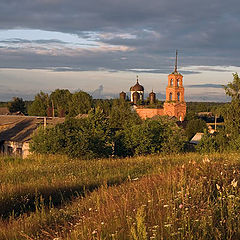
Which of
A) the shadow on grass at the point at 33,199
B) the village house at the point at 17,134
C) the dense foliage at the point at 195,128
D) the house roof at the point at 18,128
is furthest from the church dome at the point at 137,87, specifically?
the shadow on grass at the point at 33,199

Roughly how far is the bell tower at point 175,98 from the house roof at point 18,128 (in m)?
50.3

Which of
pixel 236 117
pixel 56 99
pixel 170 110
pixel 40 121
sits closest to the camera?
pixel 236 117

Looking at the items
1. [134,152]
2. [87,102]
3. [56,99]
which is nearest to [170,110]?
[87,102]

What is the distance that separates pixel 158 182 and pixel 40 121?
31.4 meters

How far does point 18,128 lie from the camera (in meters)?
34.7

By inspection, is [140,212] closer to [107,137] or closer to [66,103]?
[107,137]

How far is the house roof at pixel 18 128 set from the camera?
1273 inches

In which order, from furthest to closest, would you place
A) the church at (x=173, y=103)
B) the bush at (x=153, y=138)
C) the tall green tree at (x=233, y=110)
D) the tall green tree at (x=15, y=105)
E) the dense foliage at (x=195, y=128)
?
the tall green tree at (x=15, y=105) < the church at (x=173, y=103) < the dense foliage at (x=195, y=128) < the tall green tree at (x=233, y=110) < the bush at (x=153, y=138)

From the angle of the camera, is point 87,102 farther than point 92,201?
Yes

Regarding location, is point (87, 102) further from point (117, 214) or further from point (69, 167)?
point (117, 214)

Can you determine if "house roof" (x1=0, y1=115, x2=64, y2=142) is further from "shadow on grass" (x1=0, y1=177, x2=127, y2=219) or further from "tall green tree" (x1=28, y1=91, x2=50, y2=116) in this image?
"tall green tree" (x1=28, y1=91, x2=50, y2=116)

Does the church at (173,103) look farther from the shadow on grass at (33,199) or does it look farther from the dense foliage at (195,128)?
the shadow on grass at (33,199)

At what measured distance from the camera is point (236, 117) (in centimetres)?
2684

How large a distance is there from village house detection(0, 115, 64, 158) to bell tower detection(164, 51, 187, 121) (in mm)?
51380
